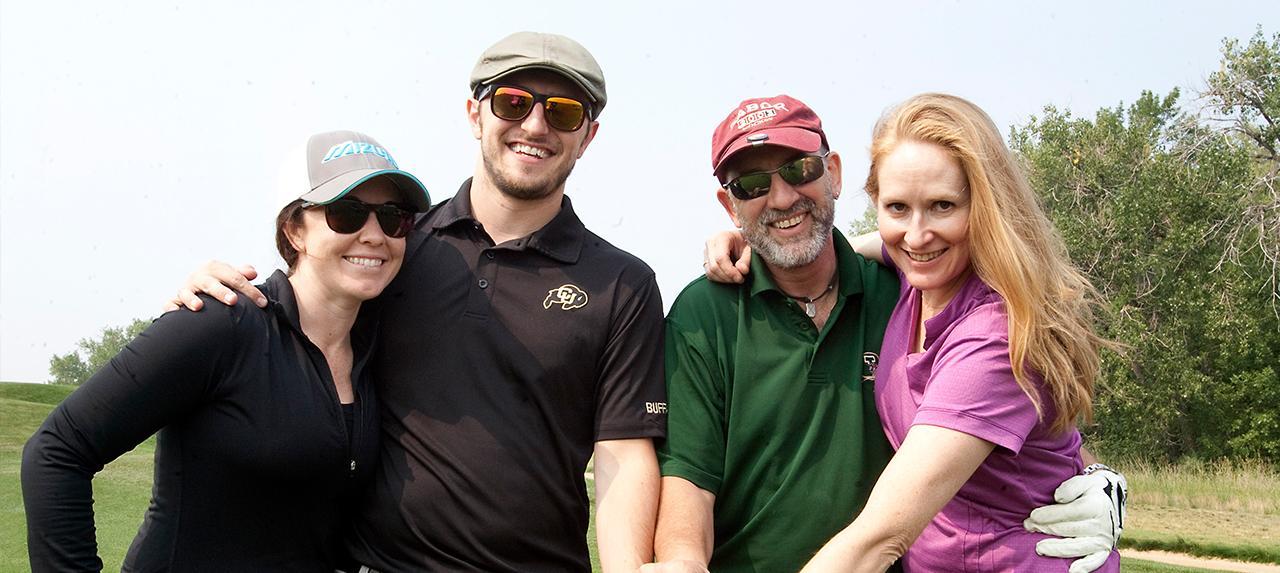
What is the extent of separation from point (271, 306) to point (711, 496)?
1.67 m

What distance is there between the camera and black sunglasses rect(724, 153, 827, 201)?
360cm

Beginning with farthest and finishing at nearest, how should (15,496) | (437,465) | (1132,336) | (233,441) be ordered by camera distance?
(1132,336), (15,496), (437,465), (233,441)

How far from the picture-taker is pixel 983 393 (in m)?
2.64

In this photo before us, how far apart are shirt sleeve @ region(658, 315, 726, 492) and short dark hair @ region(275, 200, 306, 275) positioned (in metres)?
1.44

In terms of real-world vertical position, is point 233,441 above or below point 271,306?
below

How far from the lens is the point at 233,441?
2.84 metres

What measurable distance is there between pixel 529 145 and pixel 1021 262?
187 centimetres

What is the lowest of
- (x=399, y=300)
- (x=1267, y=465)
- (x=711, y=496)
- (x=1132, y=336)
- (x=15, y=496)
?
(x=1267, y=465)

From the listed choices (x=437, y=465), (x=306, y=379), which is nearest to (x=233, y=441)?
(x=306, y=379)

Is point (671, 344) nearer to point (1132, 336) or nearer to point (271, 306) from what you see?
point (271, 306)

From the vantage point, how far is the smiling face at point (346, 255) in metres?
3.16

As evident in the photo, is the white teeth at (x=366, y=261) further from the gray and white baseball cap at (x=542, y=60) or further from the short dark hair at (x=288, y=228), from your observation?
the gray and white baseball cap at (x=542, y=60)

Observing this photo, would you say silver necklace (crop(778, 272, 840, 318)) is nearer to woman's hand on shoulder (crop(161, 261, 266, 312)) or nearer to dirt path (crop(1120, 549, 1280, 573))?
woman's hand on shoulder (crop(161, 261, 266, 312))

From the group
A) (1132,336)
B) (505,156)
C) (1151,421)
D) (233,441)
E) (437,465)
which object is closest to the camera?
(233,441)
